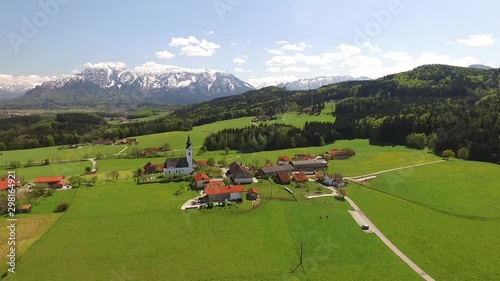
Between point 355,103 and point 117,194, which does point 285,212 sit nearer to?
point 117,194

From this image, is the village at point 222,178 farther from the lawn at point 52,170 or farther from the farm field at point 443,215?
the farm field at point 443,215

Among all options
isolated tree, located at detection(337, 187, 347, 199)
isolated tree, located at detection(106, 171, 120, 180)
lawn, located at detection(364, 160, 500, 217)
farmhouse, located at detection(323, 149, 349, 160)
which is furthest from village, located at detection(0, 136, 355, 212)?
lawn, located at detection(364, 160, 500, 217)

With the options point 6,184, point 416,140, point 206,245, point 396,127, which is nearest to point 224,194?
point 206,245

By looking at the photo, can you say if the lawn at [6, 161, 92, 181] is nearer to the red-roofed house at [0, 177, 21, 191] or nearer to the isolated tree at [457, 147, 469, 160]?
the red-roofed house at [0, 177, 21, 191]

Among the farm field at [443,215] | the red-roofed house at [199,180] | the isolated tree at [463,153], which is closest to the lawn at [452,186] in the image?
the farm field at [443,215]

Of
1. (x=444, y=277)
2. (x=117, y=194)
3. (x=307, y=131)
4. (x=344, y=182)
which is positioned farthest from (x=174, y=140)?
(x=444, y=277)

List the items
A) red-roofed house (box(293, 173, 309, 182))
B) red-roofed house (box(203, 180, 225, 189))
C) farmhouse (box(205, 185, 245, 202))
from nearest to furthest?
farmhouse (box(205, 185, 245, 202)) → red-roofed house (box(203, 180, 225, 189)) → red-roofed house (box(293, 173, 309, 182))
